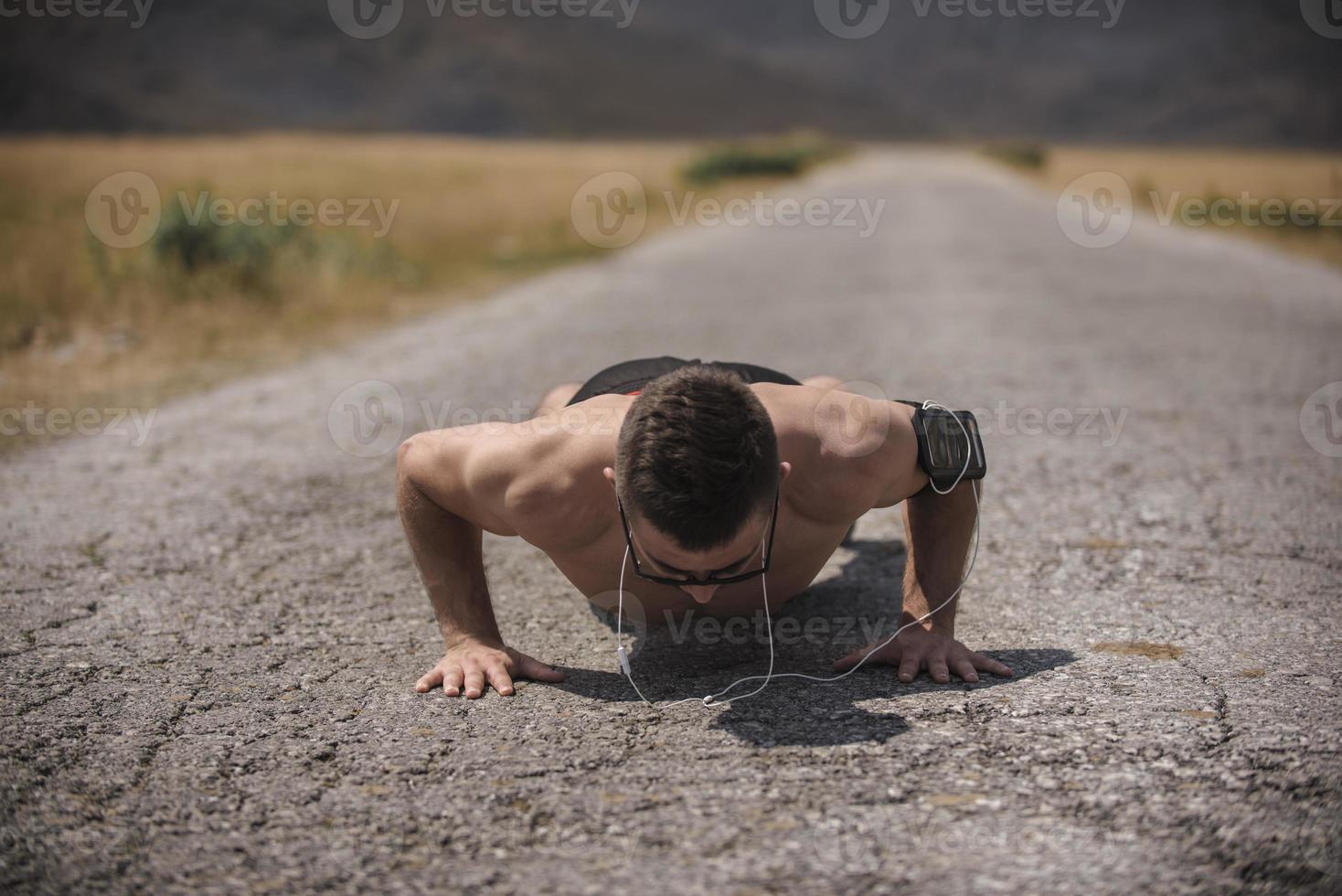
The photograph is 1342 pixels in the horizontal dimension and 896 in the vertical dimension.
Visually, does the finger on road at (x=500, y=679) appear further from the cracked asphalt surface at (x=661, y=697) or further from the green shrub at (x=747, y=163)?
the green shrub at (x=747, y=163)

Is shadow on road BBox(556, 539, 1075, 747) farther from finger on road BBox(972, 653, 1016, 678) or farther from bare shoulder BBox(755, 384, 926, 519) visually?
bare shoulder BBox(755, 384, 926, 519)

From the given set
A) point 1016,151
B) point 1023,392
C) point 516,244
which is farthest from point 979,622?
point 1016,151

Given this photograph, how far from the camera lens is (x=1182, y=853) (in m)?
1.82

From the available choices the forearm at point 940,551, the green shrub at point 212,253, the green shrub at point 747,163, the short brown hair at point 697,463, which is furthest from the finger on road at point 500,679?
the green shrub at point 747,163

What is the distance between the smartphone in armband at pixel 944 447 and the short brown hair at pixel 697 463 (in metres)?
0.56

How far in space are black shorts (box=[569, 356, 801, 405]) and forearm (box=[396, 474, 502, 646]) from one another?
51 cm

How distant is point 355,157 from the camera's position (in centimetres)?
3953

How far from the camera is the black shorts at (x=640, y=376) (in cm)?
290

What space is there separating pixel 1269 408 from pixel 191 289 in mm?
8117

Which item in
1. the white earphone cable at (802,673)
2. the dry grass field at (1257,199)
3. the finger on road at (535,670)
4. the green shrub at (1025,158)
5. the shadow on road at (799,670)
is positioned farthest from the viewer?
the green shrub at (1025,158)

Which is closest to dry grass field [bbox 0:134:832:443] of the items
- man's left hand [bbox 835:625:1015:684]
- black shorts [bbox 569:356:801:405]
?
black shorts [bbox 569:356:801:405]

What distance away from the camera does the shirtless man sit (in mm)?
2039

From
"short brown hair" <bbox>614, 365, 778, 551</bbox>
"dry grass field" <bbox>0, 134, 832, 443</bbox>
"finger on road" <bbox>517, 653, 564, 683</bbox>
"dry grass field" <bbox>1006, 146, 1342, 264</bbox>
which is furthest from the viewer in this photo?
"dry grass field" <bbox>1006, 146, 1342, 264</bbox>

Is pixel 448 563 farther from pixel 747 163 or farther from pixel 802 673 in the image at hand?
pixel 747 163
